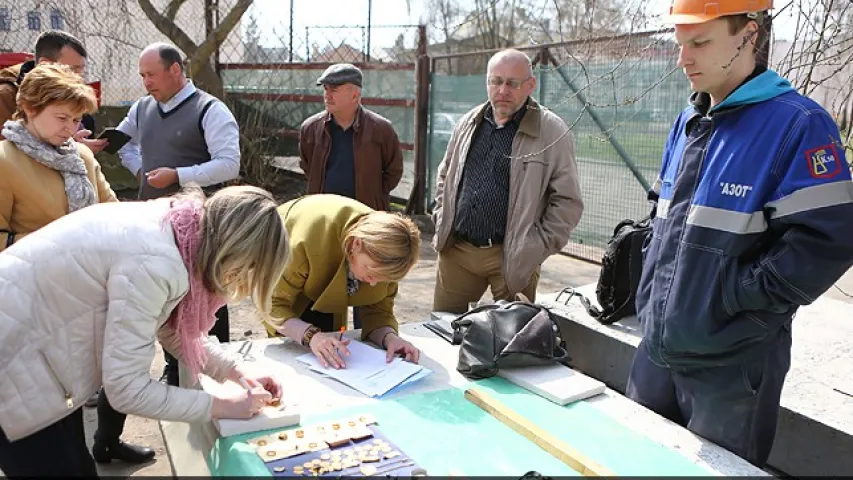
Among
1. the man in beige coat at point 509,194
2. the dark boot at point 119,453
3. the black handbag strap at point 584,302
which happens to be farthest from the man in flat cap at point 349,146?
the dark boot at point 119,453

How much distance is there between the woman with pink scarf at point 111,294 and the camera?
4.67 feet

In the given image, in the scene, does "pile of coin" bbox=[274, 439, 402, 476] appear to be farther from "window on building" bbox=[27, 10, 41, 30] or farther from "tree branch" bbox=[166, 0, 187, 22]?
"tree branch" bbox=[166, 0, 187, 22]

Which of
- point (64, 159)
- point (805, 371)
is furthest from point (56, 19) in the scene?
point (805, 371)

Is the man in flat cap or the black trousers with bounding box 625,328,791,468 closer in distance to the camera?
the black trousers with bounding box 625,328,791,468

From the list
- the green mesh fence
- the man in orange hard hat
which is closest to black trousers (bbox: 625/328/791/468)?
the man in orange hard hat

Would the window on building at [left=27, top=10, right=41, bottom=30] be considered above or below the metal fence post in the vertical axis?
above

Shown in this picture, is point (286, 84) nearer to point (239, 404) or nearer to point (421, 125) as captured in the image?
point (421, 125)

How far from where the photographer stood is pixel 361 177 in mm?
3906

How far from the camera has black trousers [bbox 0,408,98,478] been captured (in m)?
1.53

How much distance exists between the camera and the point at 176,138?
11.0 ft

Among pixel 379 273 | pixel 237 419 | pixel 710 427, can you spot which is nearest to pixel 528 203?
pixel 379 273

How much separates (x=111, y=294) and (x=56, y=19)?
5.67 m

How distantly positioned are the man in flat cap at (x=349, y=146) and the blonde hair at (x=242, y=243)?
2.36 metres

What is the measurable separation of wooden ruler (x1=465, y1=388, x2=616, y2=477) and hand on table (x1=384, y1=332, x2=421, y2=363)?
0.29 metres
